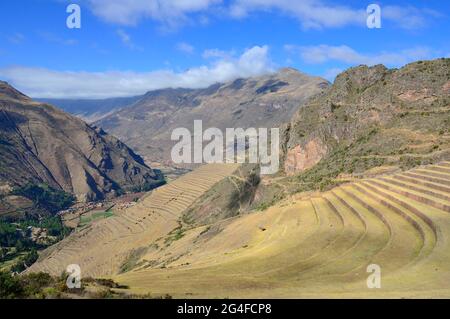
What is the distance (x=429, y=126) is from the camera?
5159 cm

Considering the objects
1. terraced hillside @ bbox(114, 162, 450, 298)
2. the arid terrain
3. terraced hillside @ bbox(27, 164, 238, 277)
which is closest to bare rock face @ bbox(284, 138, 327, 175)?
the arid terrain

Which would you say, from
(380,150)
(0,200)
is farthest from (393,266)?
(0,200)

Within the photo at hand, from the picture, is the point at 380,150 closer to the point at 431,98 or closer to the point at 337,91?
the point at 431,98

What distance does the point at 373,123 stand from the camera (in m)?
60.4

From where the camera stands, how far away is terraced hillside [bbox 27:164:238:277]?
81250 mm

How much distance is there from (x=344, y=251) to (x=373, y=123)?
38805 mm

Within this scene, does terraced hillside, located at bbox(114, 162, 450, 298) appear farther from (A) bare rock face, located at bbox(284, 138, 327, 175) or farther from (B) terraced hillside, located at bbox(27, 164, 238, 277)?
(B) terraced hillside, located at bbox(27, 164, 238, 277)

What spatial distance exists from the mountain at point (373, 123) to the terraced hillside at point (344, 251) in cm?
804

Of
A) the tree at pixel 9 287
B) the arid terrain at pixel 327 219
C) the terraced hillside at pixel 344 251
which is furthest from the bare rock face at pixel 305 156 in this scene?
the tree at pixel 9 287

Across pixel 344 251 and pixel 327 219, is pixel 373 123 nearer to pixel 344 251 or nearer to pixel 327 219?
pixel 327 219

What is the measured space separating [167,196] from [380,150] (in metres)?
79.0

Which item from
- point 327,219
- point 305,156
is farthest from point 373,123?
point 327,219

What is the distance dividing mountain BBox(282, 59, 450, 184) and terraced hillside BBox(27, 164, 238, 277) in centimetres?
3384

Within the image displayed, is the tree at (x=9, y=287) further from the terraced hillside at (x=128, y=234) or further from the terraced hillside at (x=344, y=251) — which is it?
the terraced hillside at (x=128, y=234)
